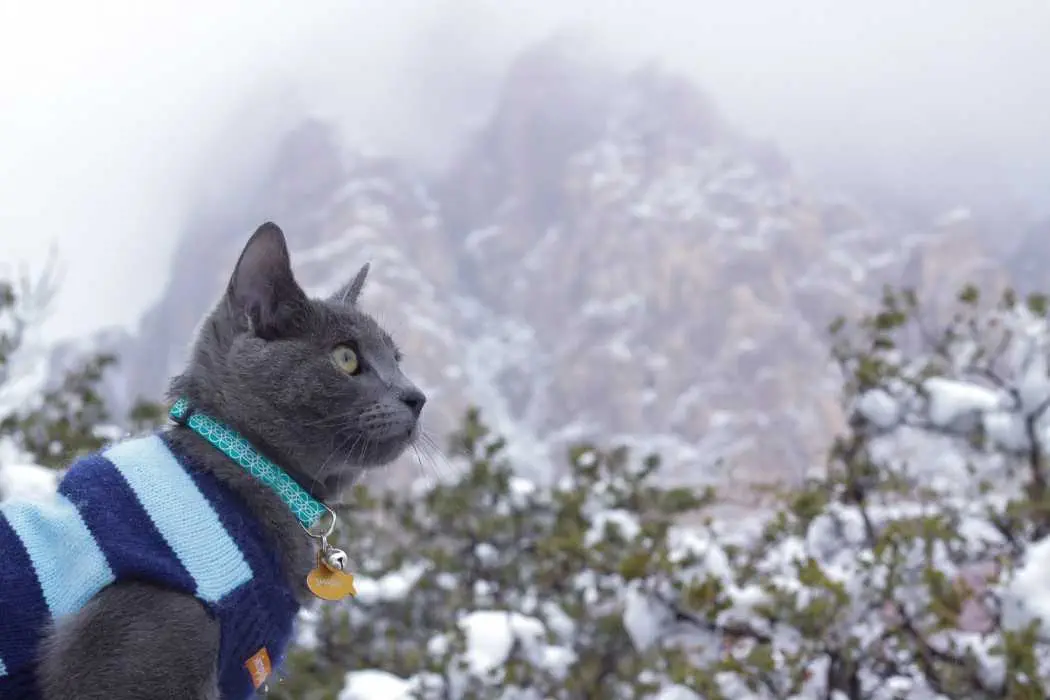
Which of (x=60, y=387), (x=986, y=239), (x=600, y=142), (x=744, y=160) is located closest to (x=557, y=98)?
(x=600, y=142)

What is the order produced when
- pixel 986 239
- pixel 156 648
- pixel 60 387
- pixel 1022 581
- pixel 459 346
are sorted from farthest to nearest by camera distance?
pixel 986 239
pixel 459 346
pixel 60 387
pixel 1022 581
pixel 156 648

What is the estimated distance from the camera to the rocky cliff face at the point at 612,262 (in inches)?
1652

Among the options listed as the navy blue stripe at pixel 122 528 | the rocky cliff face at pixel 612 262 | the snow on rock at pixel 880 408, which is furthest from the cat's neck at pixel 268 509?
the rocky cliff face at pixel 612 262

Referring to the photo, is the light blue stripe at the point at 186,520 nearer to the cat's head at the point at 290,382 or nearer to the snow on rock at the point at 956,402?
the cat's head at the point at 290,382

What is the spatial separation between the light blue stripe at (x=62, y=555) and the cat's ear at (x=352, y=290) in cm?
76

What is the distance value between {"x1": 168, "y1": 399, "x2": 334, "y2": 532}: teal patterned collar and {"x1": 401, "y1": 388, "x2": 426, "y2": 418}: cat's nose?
28 centimetres

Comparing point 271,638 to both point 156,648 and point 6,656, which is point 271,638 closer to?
point 156,648

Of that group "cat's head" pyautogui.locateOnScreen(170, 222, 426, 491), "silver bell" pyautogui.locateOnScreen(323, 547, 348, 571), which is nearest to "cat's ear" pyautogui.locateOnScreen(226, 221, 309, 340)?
"cat's head" pyautogui.locateOnScreen(170, 222, 426, 491)

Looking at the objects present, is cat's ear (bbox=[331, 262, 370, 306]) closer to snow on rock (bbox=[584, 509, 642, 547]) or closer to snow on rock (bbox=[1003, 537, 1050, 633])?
snow on rock (bbox=[584, 509, 642, 547])

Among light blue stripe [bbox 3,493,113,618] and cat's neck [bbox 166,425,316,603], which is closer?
light blue stripe [bbox 3,493,113,618]

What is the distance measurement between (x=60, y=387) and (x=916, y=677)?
17.1 feet

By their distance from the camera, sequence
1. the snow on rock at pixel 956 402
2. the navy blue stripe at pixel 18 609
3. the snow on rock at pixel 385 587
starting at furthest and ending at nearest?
the snow on rock at pixel 385 587
the snow on rock at pixel 956 402
the navy blue stripe at pixel 18 609

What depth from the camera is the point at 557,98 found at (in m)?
61.9

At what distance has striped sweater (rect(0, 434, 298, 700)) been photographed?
4.01ft
